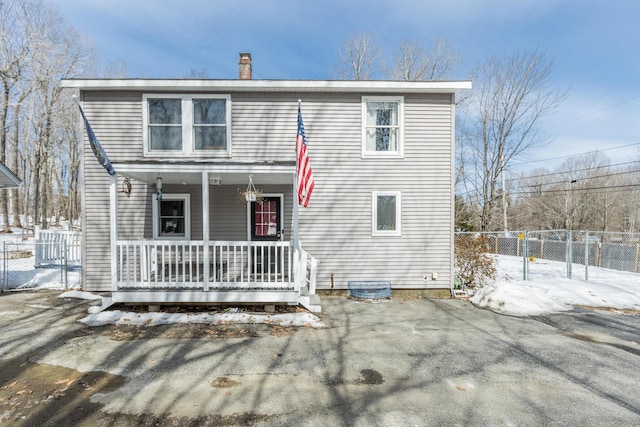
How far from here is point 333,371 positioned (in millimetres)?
4125

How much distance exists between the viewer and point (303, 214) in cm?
813

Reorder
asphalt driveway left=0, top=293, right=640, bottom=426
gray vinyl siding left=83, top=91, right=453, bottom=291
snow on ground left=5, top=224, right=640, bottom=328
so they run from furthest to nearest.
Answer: gray vinyl siding left=83, top=91, right=453, bottom=291, snow on ground left=5, top=224, right=640, bottom=328, asphalt driveway left=0, top=293, right=640, bottom=426

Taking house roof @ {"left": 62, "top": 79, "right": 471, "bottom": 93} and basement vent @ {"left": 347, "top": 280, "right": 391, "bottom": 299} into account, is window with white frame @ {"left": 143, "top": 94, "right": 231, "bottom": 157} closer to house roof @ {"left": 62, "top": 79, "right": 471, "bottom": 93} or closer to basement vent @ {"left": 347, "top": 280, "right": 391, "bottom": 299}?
house roof @ {"left": 62, "top": 79, "right": 471, "bottom": 93}

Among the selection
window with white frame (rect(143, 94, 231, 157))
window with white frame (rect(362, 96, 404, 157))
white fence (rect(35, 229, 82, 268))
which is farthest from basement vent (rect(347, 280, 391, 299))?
white fence (rect(35, 229, 82, 268))

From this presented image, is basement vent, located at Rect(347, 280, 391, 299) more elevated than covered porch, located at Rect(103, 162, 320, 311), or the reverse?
covered porch, located at Rect(103, 162, 320, 311)

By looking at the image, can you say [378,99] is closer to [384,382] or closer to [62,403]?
[384,382]

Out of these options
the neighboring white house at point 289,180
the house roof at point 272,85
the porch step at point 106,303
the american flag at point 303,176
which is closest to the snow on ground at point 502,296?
the porch step at point 106,303

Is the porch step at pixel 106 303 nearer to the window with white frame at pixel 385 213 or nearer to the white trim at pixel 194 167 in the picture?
the white trim at pixel 194 167

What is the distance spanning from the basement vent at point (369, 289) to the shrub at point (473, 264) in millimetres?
2362

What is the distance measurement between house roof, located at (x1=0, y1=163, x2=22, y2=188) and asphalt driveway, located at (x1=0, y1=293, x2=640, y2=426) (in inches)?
119

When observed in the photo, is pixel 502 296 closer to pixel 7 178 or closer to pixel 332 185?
pixel 332 185

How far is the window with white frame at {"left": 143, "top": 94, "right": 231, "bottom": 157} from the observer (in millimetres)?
7973

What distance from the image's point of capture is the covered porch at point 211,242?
628 cm

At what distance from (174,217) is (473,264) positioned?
26.6 ft
